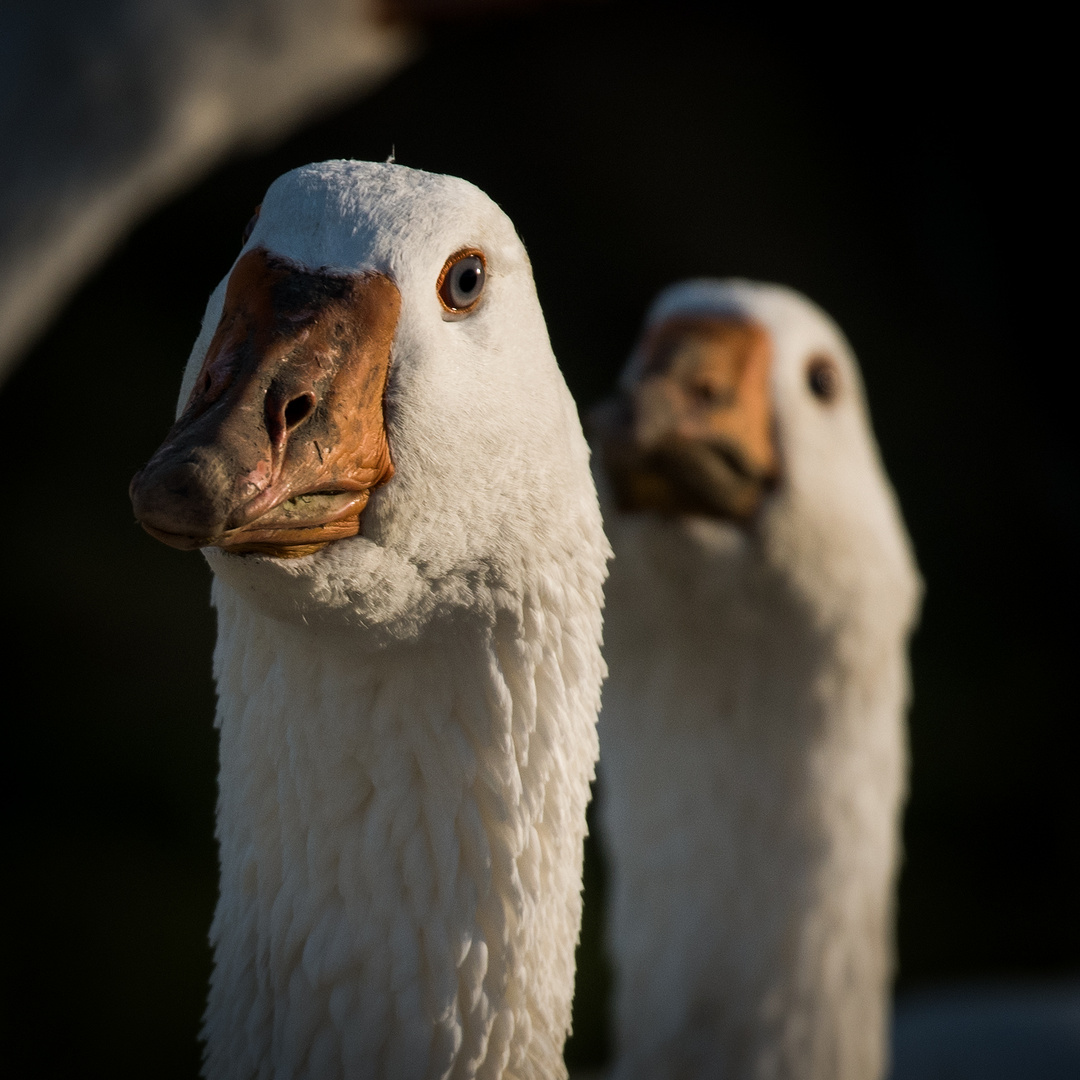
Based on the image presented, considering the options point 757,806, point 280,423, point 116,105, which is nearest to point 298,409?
point 280,423

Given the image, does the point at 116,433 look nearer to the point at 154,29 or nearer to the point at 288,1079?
the point at 154,29

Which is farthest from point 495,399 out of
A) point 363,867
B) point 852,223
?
point 852,223

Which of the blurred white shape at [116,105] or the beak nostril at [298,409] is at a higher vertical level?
the blurred white shape at [116,105]

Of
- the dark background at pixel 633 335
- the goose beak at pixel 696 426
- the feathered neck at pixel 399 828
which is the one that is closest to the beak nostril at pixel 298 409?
the feathered neck at pixel 399 828

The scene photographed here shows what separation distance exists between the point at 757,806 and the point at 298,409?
2.33m

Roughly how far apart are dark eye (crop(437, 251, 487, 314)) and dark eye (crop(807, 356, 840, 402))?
1981 millimetres

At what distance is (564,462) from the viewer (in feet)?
6.91

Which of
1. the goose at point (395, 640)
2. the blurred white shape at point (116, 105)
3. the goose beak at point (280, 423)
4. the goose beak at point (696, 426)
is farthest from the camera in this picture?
the blurred white shape at point (116, 105)

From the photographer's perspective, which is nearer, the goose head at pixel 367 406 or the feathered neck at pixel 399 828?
the goose head at pixel 367 406

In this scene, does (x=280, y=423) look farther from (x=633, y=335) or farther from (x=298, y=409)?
(x=633, y=335)

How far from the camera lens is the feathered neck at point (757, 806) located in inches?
138

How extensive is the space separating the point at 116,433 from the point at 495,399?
8271mm

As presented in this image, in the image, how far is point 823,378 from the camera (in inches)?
149

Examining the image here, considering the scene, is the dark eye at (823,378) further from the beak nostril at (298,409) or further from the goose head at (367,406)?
the beak nostril at (298,409)
